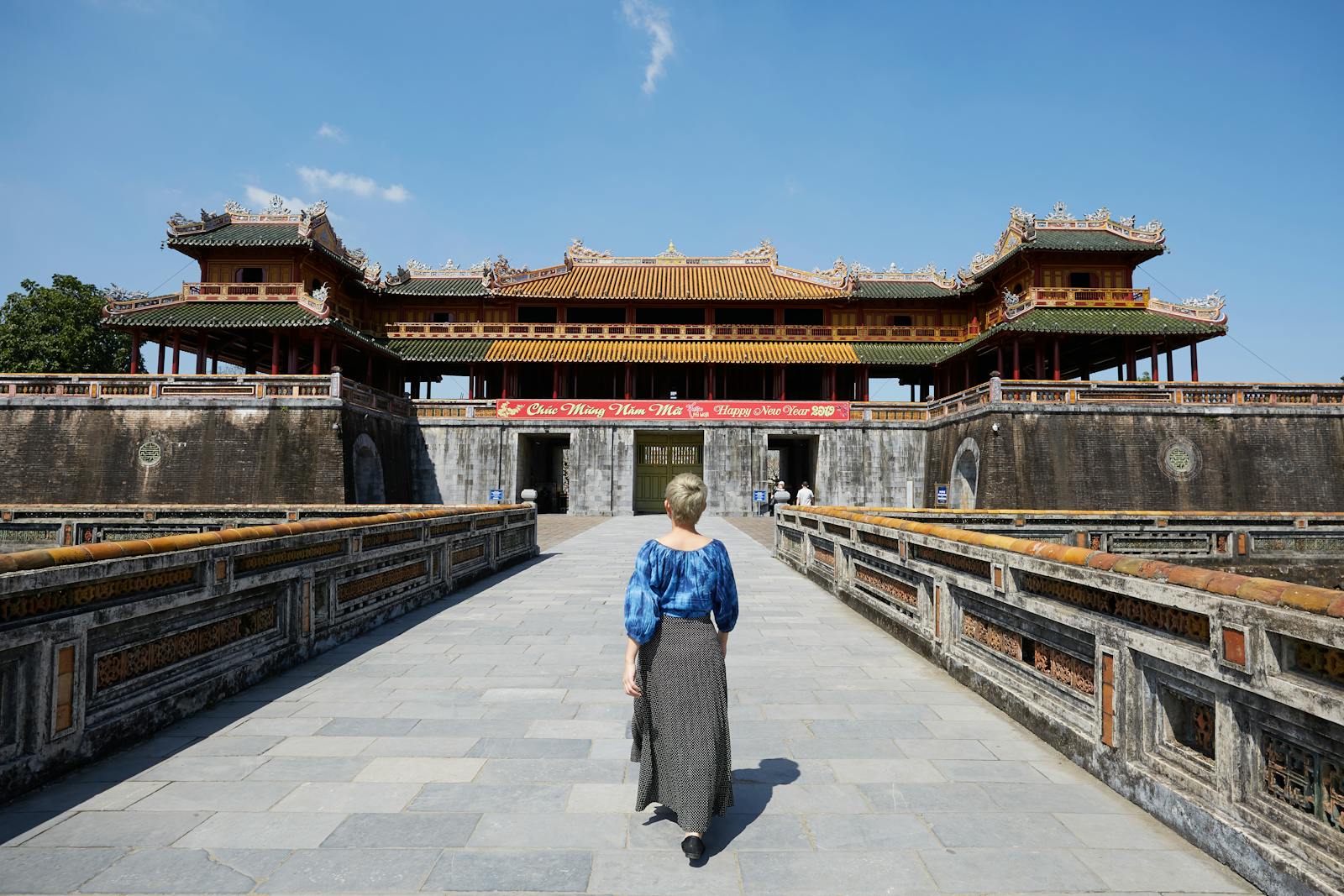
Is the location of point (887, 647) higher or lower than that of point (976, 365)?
lower

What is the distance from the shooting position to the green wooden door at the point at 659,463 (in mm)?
29720

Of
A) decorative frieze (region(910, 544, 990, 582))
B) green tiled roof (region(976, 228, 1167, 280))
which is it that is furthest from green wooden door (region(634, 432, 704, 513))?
decorative frieze (region(910, 544, 990, 582))

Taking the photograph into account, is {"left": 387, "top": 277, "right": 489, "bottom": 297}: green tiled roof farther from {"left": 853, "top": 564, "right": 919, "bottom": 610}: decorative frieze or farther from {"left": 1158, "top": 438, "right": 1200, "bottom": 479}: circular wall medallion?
{"left": 853, "top": 564, "right": 919, "bottom": 610}: decorative frieze

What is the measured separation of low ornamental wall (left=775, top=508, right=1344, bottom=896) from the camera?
7.84 feet

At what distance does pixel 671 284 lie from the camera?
32438 mm

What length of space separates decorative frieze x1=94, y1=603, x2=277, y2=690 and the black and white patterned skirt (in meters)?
2.99

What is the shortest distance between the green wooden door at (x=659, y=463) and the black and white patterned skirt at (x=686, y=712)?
26267 millimetres

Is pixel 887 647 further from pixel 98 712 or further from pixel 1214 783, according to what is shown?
pixel 98 712

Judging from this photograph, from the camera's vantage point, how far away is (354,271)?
2870 cm

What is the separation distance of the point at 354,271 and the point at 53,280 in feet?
68.0

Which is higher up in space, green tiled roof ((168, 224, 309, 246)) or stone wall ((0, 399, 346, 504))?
green tiled roof ((168, 224, 309, 246))

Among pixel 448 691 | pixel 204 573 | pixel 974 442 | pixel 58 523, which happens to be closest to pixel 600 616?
pixel 448 691

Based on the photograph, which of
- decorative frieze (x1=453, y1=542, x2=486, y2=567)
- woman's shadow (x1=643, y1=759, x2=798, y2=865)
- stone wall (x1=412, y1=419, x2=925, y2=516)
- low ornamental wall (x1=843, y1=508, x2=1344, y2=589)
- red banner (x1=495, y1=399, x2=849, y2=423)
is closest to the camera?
woman's shadow (x1=643, y1=759, x2=798, y2=865)

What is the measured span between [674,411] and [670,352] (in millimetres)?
3108
